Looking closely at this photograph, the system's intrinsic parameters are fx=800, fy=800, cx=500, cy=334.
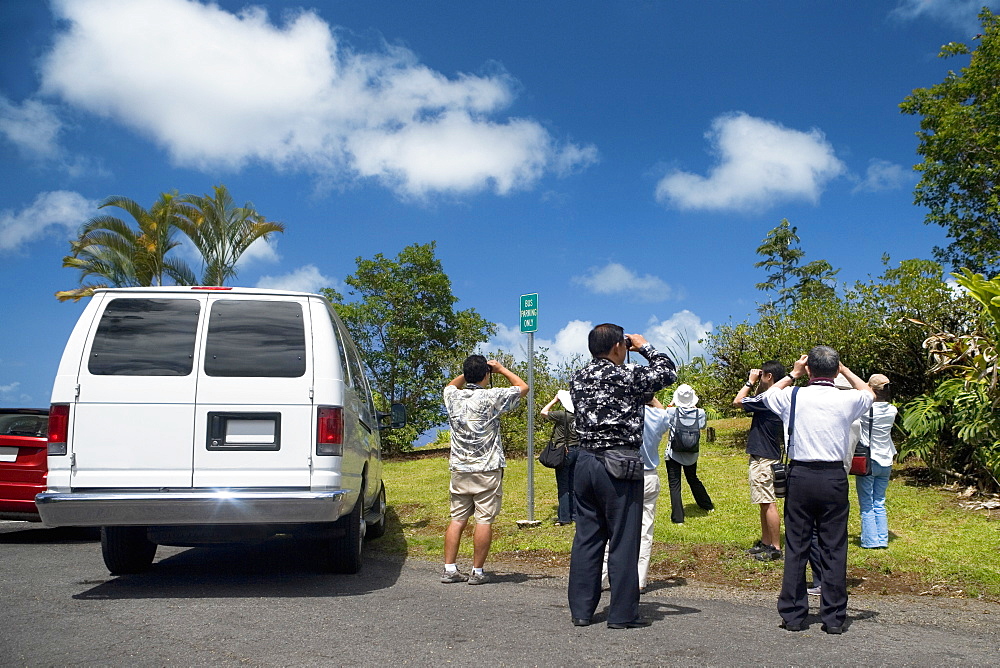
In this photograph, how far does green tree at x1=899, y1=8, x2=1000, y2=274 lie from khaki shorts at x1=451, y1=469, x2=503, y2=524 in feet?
65.2

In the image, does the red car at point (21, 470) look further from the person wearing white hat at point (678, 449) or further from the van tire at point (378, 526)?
the person wearing white hat at point (678, 449)

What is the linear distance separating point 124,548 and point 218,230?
1628cm

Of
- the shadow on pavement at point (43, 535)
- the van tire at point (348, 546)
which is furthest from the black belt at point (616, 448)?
the shadow on pavement at point (43, 535)

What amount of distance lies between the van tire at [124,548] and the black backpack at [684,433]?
5944mm

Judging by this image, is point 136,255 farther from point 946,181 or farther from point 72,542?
point 946,181

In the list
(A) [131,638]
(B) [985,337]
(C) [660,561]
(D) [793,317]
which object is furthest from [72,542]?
(D) [793,317]

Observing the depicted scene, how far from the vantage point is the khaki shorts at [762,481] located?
297 inches

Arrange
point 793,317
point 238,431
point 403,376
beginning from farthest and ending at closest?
point 403,376
point 793,317
point 238,431

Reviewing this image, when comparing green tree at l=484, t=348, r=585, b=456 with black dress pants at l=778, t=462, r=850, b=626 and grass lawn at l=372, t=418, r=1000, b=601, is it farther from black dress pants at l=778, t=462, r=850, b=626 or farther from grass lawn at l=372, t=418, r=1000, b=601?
black dress pants at l=778, t=462, r=850, b=626

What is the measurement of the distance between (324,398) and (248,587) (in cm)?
170

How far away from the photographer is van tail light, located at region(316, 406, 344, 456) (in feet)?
19.9

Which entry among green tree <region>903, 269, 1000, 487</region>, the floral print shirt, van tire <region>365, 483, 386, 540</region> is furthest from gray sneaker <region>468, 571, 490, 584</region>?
green tree <region>903, 269, 1000, 487</region>

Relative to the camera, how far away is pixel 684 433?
9.75 m

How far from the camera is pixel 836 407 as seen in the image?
5184 millimetres
